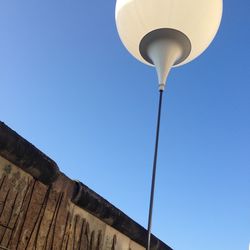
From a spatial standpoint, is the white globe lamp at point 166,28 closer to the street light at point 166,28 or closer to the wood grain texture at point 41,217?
the street light at point 166,28

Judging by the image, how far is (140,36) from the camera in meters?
2.78

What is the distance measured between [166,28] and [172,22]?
57 millimetres

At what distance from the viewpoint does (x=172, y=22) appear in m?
2.64

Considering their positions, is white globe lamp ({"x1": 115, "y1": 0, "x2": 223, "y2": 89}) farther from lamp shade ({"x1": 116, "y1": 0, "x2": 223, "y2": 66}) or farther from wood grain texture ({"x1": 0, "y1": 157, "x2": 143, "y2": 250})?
wood grain texture ({"x1": 0, "y1": 157, "x2": 143, "y2": 250})

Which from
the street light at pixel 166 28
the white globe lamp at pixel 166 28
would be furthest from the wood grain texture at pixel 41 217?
the white globe lamp at pixel 166 28

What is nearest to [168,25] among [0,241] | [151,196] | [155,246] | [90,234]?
[151,196]

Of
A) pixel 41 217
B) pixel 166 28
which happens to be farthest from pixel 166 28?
pixel 41 217

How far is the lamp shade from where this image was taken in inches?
103

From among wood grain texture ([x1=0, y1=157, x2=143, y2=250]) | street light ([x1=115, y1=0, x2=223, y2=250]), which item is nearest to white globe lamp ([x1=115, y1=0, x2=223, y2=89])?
street light ([x1=115, y1=0, x2=223, y2=250])

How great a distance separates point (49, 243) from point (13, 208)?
1.18 feet

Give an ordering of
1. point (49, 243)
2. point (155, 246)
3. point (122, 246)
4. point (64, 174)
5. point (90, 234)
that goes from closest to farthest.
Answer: point (49, 243) < point (64, 174) < point (90, 234) < point (122, 246) < point (155, 246)

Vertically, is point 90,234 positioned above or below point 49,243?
above

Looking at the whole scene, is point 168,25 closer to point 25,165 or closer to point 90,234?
point 25,165

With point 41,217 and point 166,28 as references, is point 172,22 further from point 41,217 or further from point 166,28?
point 41,217
